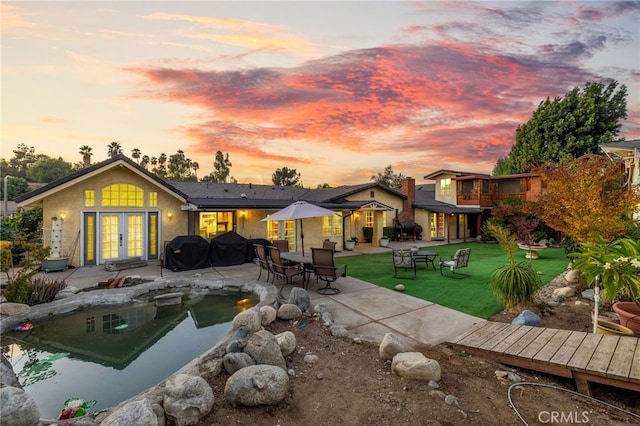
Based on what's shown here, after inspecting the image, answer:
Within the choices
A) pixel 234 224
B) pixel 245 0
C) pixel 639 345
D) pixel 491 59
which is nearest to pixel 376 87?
pixel 491 59

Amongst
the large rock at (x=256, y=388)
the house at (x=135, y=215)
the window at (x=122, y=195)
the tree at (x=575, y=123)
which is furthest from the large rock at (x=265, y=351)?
the tree at (x=575, y=123)

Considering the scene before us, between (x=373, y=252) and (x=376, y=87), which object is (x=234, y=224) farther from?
(x=376, y=87)

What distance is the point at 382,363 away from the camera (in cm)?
388

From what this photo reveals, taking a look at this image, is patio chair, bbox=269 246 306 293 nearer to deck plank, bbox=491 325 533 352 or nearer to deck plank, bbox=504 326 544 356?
deck plank, bbox=491 325 533 352

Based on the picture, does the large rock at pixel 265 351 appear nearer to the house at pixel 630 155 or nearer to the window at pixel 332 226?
the window at pixel 332 226

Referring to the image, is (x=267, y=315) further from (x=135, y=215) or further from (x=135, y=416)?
(x=135, y=215)

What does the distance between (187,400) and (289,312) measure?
9.79 ft

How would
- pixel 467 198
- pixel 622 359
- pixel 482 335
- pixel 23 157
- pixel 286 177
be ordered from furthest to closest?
pixel 23 157
pixel 286 177
pixel 467 198
pixel 482 335
pixel 622 359

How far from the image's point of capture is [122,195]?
1222 cm

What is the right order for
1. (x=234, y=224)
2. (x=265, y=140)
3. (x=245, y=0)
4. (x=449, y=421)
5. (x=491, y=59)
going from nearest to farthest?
(x=449, y=421) → (x=245, y=0) → (x=491, y=59) → (x=234, y=224) → (x=265, y=140)

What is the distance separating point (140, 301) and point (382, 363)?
6.80 metres

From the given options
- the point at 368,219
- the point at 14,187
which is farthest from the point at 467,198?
the point at 14,187

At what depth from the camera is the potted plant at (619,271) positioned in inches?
154

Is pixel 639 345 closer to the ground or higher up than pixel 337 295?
higher up
